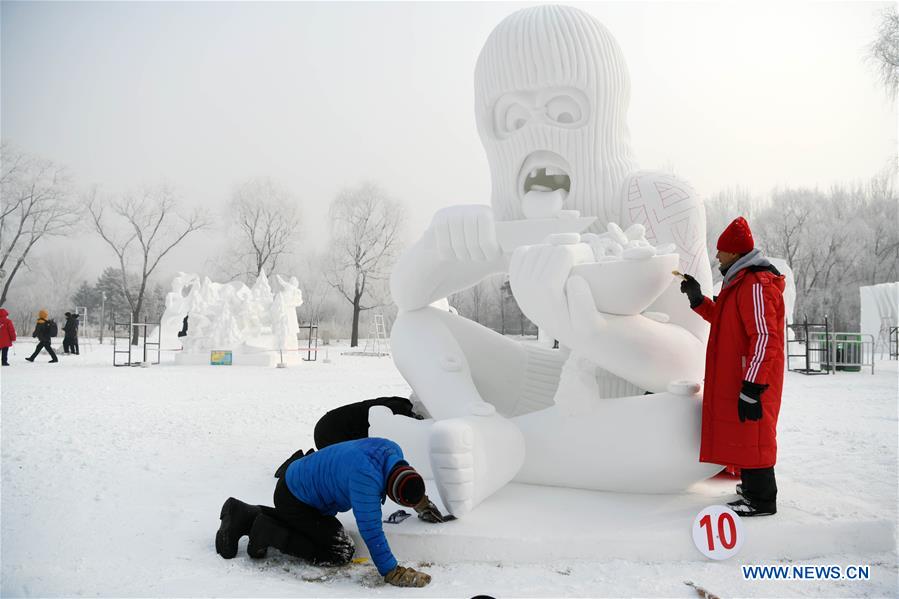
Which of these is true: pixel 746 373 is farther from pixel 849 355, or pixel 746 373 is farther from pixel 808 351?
pixel 849 355

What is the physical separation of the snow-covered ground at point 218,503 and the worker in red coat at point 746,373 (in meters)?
0.25

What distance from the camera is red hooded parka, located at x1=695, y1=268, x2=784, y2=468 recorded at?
275cm

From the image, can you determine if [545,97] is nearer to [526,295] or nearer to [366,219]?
[526,295]

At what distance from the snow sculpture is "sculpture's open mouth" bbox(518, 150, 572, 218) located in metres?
11.8

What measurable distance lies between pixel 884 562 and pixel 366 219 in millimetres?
22705

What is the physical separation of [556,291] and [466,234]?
0.63m

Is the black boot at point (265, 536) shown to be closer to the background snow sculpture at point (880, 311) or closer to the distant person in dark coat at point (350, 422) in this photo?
the distant person in dark coat at point (350, 422)

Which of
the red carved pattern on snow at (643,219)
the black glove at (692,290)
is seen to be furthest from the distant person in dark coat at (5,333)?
the black glove at (692,290)

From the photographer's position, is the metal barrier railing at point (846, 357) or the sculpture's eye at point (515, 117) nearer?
the sculpture's eye at point (515, 117)

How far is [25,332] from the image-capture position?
26172 mm

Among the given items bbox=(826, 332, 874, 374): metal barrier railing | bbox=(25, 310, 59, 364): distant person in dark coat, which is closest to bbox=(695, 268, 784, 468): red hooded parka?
bbox=(826, 332, 874, 374): metal barrier railing

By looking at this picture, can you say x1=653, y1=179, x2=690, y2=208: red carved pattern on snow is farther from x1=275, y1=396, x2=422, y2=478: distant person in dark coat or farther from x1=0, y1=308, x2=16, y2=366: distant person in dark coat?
x1=0, y1=308, x2=16, y2=366: distant person in dark coat

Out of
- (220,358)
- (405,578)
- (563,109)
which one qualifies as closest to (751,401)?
(405,578)

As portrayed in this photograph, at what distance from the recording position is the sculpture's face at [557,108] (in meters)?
3.37
